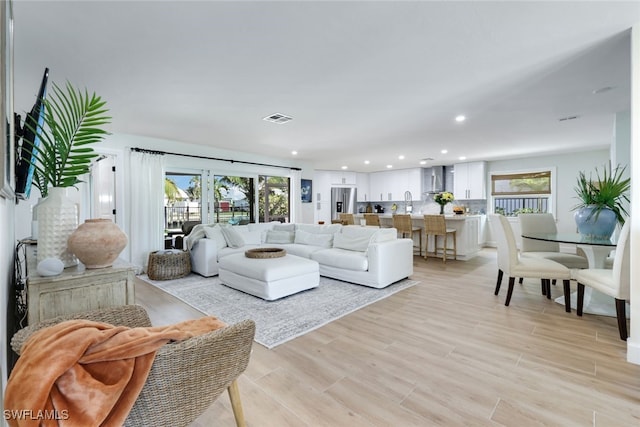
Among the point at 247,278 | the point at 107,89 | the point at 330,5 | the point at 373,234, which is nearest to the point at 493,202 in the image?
the point at 373,234

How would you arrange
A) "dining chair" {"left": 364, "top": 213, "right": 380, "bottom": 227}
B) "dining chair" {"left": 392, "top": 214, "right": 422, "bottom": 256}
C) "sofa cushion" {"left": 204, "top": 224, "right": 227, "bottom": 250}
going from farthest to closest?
1. "dining chair" {"left": 364, "top": 213, "right": 380, "bottom": 227}
2. "dining chair" {"left": 392, "top": 214, "right": 422, "bottom": 256}
3. "sofa cushion" {"left": 204, "top": 224, "right": 227, "bottom": 250}

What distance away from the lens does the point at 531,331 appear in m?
2.58

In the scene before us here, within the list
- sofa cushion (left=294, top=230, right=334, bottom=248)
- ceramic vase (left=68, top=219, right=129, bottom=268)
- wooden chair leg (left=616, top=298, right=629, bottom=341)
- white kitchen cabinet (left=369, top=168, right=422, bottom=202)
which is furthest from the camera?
white kitchen cabinet (left=369, top=168, right=422, bottom=202)

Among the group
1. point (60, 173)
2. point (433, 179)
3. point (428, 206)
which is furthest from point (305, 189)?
point (60, 173)

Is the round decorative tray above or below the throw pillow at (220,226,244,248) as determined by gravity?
below

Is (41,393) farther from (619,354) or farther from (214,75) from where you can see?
(619,354)

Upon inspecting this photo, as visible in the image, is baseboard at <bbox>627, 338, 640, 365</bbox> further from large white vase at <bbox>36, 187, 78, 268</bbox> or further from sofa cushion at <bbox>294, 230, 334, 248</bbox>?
large white vase at <bbox>36, 187, 78, 268</bbox>

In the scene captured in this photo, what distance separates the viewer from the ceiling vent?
3.93 metres

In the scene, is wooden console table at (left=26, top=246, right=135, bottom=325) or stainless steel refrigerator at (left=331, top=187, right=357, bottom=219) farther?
stainless steel refrigerator at (left=331, top=187, right=357, bottom=219)

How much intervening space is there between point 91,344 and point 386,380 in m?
1.69

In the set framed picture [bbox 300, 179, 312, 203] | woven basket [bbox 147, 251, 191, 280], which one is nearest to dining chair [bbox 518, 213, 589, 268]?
woven basket [bbox 147, 251, 191, 280]

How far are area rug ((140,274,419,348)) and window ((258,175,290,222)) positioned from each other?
3.06m

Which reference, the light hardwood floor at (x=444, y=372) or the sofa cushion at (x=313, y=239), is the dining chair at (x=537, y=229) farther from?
the sofa cushion at (x=313, y=239)

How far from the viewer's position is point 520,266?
315 centimetres
